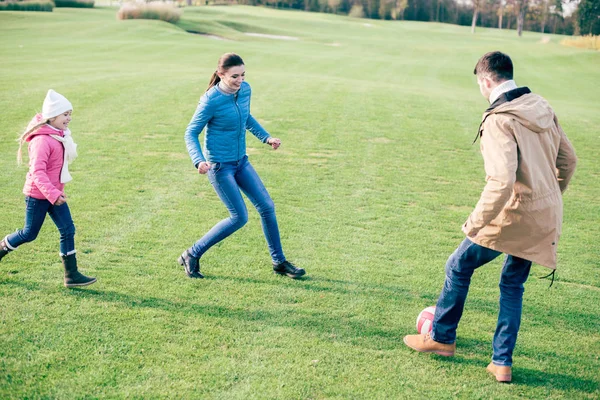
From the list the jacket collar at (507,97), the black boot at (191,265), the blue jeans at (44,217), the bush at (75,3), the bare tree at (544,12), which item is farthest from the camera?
the bare tree at (544,12)

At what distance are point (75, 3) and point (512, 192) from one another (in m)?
66.1

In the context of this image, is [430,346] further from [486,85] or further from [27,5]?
[27,5]

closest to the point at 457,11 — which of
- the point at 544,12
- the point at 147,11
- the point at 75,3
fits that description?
the point at 544,12

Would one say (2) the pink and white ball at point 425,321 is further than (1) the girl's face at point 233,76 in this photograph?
No

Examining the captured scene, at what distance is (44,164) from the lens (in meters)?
5.68

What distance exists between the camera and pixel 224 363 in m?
4.76

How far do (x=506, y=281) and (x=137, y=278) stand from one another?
3.78m

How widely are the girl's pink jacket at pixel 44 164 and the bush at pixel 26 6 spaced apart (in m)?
49.5

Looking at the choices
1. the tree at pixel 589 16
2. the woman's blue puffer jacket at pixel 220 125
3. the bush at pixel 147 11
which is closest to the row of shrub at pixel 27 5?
the bush at pixel 147 11

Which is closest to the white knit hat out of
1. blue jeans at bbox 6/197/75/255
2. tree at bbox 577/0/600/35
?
blue jeans at bbox 6/197/75/255

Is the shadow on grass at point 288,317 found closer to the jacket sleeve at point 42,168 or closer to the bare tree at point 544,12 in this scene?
the jacket sleeve at point 42,168

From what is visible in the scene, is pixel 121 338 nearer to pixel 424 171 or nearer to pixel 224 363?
pixel 224 363

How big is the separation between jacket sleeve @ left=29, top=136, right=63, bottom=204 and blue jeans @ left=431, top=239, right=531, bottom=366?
3779mm

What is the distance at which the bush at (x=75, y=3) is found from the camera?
59.3 metres
